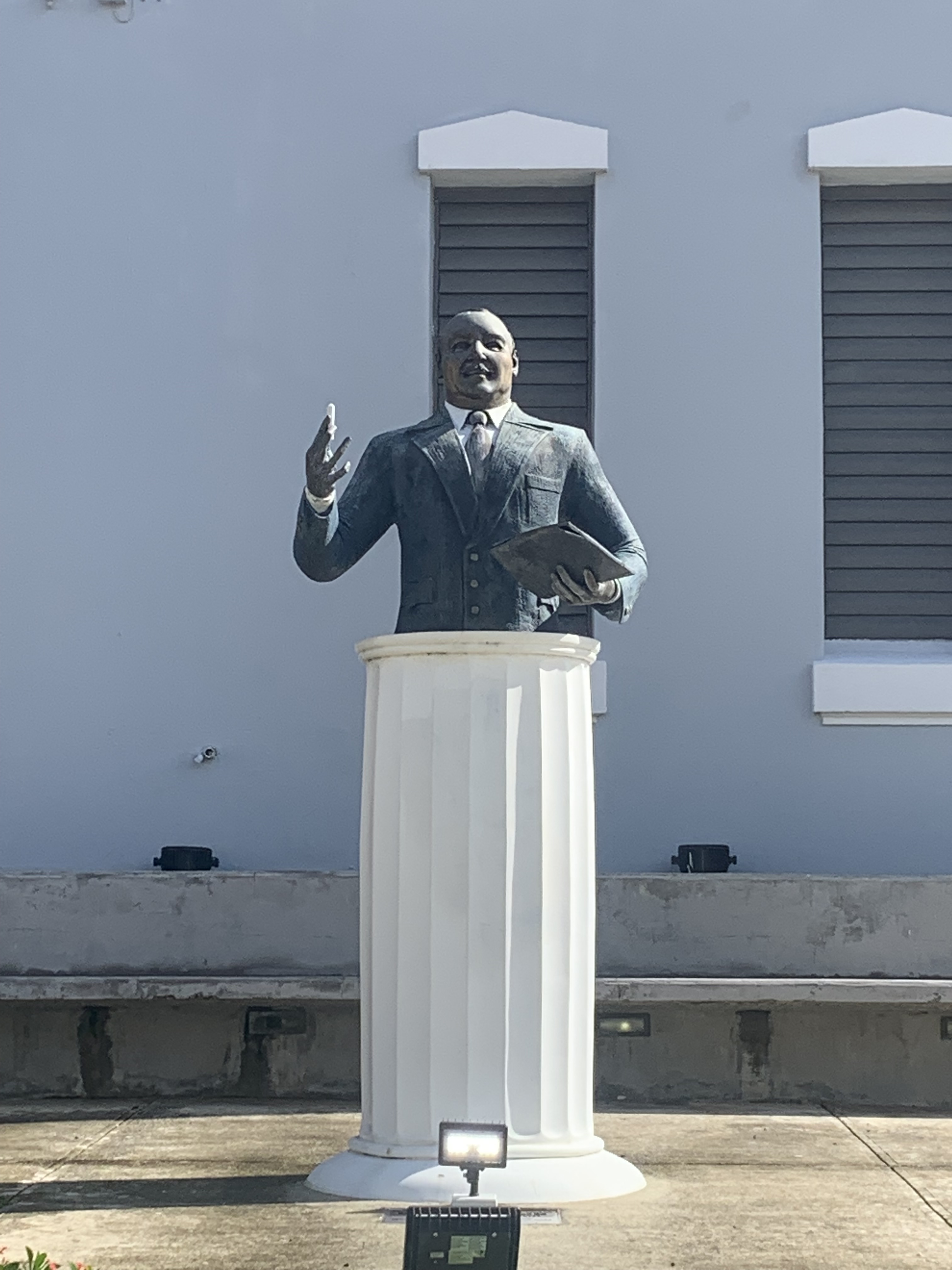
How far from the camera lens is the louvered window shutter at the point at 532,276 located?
8.12 m

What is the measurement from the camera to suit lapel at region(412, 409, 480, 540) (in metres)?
5.14

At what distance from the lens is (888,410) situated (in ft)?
26.7

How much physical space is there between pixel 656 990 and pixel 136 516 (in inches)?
124

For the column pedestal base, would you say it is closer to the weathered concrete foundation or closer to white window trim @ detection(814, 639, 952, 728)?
the weathered concrete foundation

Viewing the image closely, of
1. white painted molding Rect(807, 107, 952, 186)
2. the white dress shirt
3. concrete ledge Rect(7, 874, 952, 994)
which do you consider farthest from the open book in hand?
white painted molding Rect(807, 107, 952, 186)

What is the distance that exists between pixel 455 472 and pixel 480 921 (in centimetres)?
127

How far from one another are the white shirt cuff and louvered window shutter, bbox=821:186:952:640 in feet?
11.8

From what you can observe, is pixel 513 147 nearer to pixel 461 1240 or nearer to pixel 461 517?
pixel 461 517

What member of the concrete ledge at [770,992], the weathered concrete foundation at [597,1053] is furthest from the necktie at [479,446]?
the weathered concrete foundation at [597,1053]

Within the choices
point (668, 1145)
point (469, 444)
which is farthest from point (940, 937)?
point (469, 444)

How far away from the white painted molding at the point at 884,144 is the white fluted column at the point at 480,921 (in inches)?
155

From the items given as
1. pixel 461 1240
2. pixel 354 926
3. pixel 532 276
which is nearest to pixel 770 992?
pixel 354 926

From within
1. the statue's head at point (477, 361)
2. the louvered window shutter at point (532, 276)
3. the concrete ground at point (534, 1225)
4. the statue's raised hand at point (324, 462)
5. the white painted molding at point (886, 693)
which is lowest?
the concrete ground at point (534, 1225)

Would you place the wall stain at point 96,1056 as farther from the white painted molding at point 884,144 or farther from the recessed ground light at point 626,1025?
the white painted molding at point 884,144
